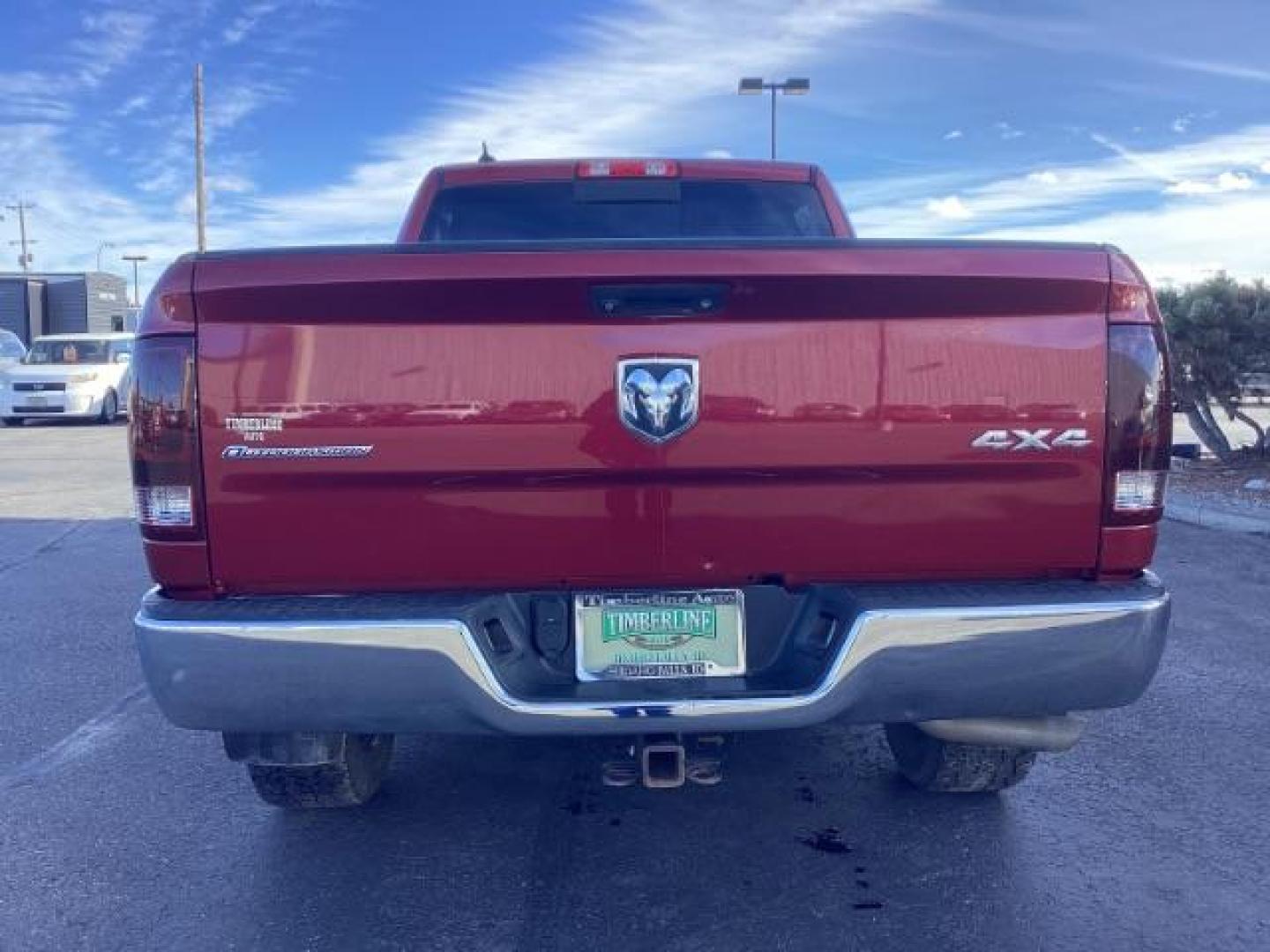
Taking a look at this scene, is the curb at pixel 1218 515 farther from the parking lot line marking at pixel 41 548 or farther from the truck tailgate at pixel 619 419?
the parking lot line marking at pixel 41 548

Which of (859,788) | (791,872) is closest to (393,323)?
(791,872)

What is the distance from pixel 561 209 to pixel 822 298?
2.10m

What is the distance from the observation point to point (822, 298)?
2.54 meters

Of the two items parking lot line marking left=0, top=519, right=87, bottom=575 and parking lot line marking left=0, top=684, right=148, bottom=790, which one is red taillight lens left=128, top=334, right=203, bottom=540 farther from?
parking lot line marking left=0, top=519, right=87, bottom=575

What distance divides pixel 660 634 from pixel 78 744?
268 cm

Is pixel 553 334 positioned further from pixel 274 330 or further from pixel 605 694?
pixel 605 694

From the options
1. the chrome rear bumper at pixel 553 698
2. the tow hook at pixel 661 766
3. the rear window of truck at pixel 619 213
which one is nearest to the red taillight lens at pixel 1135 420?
the chrome rear bumper at pixel 553 698

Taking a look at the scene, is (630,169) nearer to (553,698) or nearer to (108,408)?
(553,698)

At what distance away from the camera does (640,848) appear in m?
3.23

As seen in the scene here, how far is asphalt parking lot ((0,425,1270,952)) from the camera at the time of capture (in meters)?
2.79

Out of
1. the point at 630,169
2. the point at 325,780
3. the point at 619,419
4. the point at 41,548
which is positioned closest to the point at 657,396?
the point at 619,419

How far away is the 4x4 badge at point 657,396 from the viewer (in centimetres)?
249

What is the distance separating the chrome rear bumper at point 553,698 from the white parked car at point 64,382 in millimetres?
17954

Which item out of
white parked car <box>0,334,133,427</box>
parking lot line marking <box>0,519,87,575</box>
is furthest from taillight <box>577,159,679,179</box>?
white parked car <box>0,334,133,427</box>
